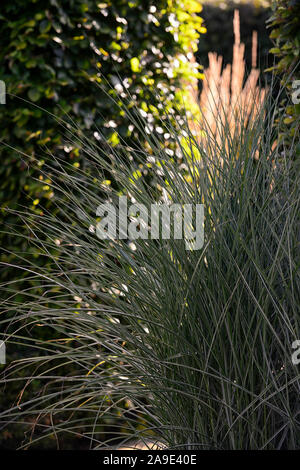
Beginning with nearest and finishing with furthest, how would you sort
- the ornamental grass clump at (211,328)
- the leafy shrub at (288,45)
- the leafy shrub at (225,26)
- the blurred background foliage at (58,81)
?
the ornamental grass clump at (211,328), the leafy shrub at (288,45), the blurred background foliage at (58,81), the leafy shrub at (225,26)

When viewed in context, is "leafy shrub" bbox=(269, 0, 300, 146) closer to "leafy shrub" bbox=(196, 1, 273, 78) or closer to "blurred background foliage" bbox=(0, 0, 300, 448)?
"blurred background foliage" bbox=(0, 0, 300, 448)

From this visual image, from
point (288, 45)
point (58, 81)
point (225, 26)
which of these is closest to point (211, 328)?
point (288, 45)

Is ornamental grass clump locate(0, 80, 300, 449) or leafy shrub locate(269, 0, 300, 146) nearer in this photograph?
ornamental grass clump locate(0, 80, 300, 449)

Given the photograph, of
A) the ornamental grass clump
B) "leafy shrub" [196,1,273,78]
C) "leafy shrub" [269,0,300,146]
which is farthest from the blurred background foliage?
"leafy shrub" [196,1,273,78]

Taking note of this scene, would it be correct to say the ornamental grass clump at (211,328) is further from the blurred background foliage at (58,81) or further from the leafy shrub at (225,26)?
the leafy shrub at (225,26)

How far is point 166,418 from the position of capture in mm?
1752

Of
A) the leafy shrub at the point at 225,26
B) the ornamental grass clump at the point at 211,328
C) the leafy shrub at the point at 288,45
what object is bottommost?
the ornamental grass clump at the point at 211,328

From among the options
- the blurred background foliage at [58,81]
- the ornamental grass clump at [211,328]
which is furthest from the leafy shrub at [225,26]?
the ornamental grass clump at [211,328]

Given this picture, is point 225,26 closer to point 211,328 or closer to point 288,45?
point 288,45

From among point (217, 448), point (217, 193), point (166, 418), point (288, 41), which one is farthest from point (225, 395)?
point (288, 41)

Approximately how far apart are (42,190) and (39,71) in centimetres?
62

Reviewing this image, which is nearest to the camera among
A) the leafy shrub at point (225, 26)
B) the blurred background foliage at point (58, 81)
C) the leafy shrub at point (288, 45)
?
the leafy shrub at point (288, 45)

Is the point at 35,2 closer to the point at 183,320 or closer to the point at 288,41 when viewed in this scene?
the point at 288,41

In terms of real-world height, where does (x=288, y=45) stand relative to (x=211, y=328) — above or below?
above
